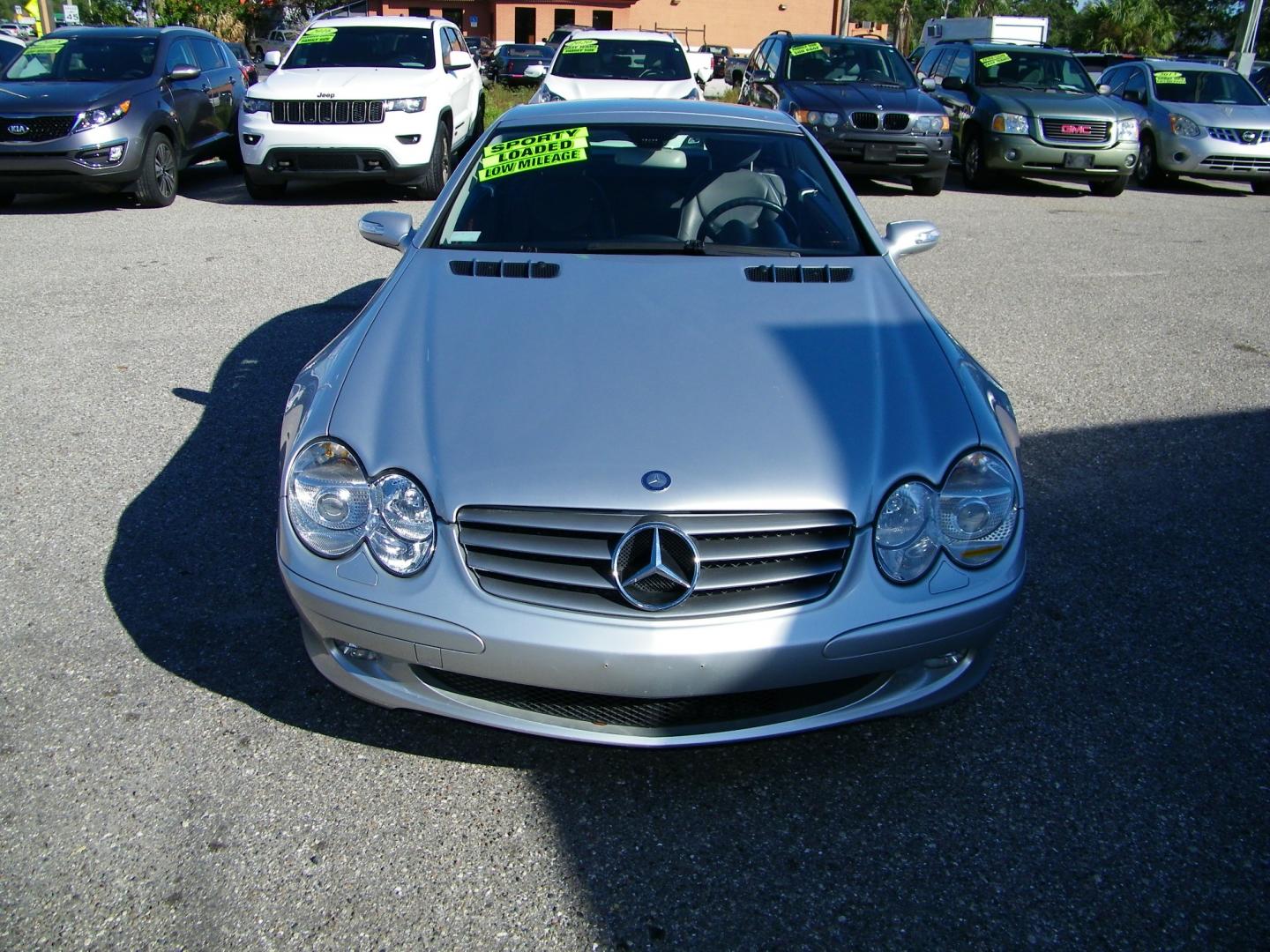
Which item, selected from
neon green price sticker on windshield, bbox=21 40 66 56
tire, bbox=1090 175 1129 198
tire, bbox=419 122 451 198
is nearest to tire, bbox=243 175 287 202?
tire, bbox=419 122 451 198

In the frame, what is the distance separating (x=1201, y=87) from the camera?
544 inches

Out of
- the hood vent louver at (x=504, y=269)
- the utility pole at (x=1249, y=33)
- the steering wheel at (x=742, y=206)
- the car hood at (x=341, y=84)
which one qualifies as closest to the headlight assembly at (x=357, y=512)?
the hood vent louver at (x=504, y=269)

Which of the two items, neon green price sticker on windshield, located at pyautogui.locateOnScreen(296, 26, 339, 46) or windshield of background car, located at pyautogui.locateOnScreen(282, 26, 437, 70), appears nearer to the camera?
windshield of background car, located at pyautogui.locateOnScreen(282, 26, 437, 70)

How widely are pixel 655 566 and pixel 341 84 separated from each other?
30.3 ft

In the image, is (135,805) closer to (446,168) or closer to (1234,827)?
(1234,827)

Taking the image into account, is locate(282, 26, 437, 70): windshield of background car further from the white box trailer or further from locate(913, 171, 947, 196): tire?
the white box trailer

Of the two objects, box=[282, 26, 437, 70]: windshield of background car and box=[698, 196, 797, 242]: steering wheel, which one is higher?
box=[282, 26, 437, 70]: windshield of background car

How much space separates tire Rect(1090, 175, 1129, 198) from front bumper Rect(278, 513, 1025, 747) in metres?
11.4

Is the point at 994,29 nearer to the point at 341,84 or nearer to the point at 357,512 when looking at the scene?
the point at 341,84

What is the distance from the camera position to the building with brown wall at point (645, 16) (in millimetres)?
53031

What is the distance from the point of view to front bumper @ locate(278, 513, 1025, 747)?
2311 millimetres

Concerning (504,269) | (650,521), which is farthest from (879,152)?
(650,521)

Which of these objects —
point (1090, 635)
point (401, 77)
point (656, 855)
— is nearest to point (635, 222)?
point (1090, 635)

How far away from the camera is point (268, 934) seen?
2172 mm
